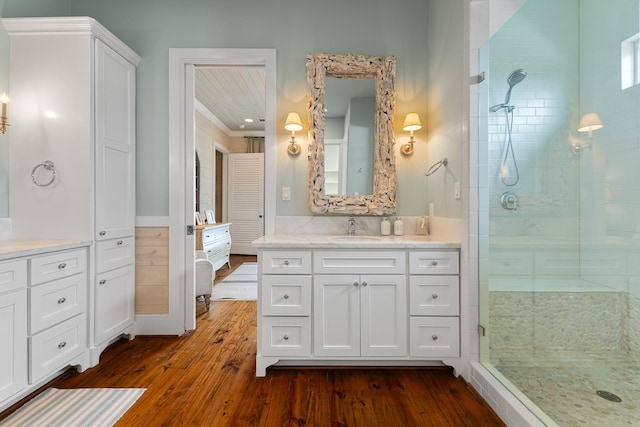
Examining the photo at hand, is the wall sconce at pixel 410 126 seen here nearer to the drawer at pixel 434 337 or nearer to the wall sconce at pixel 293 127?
the wall sconce at pixel 293 127

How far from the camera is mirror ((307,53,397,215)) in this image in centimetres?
257

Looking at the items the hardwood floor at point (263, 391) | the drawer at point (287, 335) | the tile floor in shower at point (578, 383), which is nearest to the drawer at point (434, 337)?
the hardwood floor at point (263, 391)

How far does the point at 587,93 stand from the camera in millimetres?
1764

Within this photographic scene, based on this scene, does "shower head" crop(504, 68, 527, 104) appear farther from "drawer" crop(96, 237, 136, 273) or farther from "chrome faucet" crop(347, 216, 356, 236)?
"drawer" crop(96, 237, 136, 273)

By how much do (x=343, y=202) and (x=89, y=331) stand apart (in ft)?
6.51

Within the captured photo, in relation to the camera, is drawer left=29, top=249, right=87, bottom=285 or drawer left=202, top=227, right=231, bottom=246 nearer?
drawer left=29, top=249, right=87, bottom=285

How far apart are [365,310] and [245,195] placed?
5.03 meters

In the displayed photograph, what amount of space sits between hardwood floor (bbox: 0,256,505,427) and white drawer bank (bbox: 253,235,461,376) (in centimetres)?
14

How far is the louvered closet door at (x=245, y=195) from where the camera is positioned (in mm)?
6620

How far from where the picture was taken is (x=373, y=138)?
2.60 m

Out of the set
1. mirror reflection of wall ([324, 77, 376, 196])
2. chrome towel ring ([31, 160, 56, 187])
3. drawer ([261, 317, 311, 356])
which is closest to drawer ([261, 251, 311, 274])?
drawer ([261, 317, 311, 356])

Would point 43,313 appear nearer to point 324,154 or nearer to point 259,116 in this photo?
point 324,154

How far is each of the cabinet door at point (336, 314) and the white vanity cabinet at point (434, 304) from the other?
0.36m

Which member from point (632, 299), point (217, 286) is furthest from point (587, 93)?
point (217, 286)
